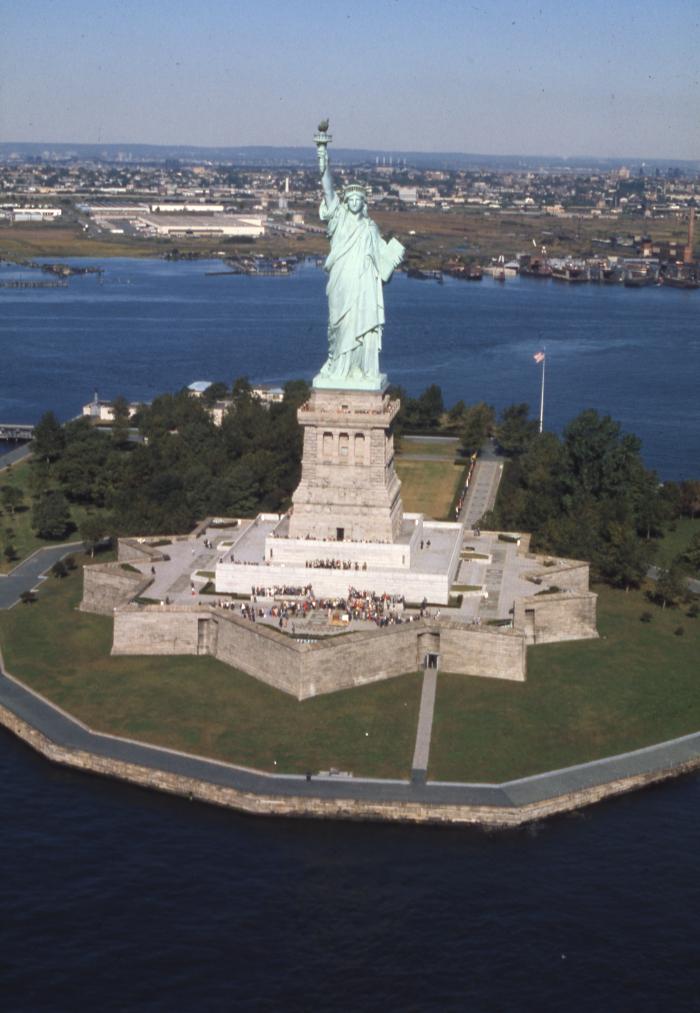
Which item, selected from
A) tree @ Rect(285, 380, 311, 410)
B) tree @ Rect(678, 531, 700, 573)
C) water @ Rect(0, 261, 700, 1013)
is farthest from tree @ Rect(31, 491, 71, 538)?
tree @ Rect(678, 531, 700, 573)

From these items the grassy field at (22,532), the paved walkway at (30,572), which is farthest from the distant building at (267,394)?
the paved walkway at (30,572)

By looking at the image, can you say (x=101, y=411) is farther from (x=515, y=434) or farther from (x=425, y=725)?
(x=425, y=725)

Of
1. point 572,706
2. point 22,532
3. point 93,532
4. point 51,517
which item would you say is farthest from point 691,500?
point 22,532

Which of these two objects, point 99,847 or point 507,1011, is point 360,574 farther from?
point 507,1011

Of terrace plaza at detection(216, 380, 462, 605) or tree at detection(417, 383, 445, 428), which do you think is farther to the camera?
tree at detection(417, 383, 445, 428)

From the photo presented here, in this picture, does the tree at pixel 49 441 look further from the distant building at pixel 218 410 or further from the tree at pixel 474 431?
the tree at pixel 474 431

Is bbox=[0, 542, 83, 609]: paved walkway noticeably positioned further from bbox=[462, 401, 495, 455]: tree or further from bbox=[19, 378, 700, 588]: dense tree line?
bbox=[462, 401, 495, 455]: tree
